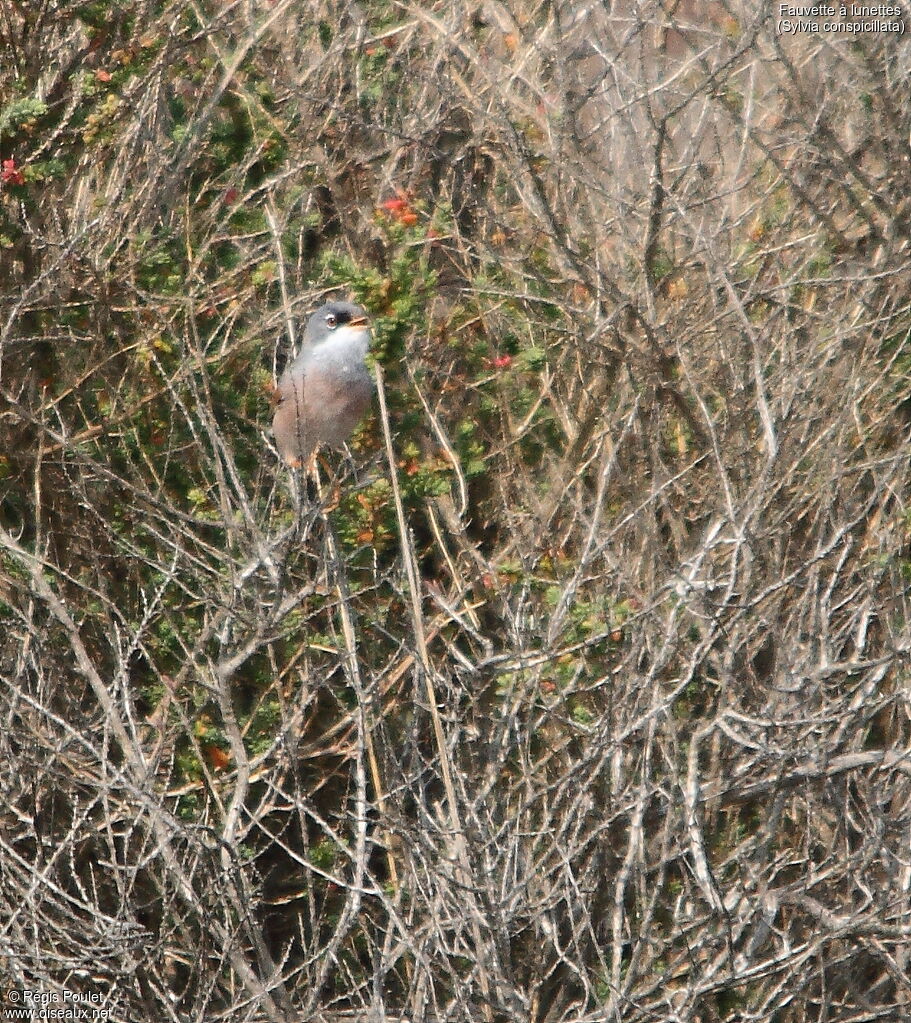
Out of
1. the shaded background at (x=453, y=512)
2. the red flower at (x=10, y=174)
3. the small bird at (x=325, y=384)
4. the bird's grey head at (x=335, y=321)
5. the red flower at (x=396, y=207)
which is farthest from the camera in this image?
the red flower at (x=396, y=207)

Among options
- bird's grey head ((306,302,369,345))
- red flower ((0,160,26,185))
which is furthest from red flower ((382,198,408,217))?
red flower ((0,160,26,185))

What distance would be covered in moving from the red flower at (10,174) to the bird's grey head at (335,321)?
1167 millimetres

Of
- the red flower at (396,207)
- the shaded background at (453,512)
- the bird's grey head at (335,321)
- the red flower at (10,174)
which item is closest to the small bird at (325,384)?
the bird's grey head at (335,321)

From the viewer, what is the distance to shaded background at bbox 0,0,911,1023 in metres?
4.41

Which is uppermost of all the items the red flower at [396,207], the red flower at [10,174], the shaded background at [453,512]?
the red flower at [10,174]

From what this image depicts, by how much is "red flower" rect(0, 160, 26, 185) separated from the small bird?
1.17 metres

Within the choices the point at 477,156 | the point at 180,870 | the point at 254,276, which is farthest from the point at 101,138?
the point at 180,870

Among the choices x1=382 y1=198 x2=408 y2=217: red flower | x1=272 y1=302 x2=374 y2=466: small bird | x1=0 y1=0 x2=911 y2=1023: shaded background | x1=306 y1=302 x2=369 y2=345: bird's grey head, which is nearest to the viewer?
x1=0 y1=0 x2=911 y2=1023: shaded background

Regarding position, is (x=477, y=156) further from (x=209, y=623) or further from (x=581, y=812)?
(x=581, y=812)

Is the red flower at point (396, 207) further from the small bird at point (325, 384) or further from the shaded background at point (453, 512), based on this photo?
the small bird at point (325, 384)

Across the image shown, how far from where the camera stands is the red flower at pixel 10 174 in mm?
5094

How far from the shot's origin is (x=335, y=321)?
212 inches

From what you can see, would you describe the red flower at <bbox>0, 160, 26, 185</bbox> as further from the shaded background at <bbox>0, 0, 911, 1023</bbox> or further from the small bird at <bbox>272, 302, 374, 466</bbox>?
the small bird at <bbox>272, 302, 374, 466</bbox>

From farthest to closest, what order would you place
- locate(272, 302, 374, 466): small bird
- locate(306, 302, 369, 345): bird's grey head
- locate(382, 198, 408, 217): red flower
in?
1. locate(382, 198, 408, 217): red flower
2. locate(272, 302, 374, 466): small bird
3. locate(306, 302, 369, 345): bird's grey head
